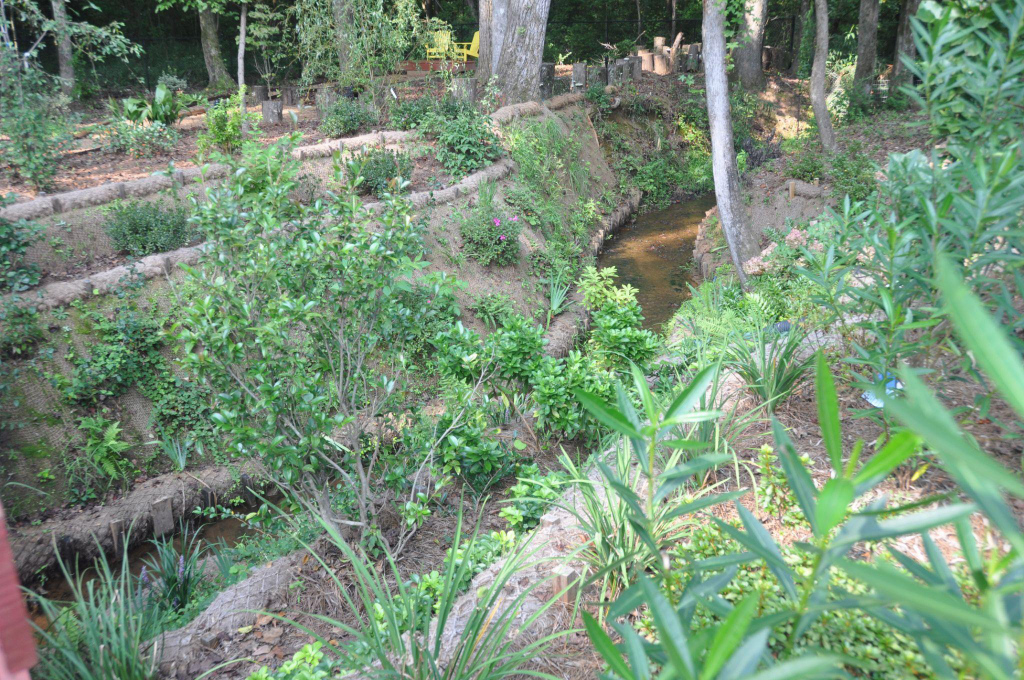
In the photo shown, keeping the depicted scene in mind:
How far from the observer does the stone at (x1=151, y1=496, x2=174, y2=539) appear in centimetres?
493

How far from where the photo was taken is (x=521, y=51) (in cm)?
1048

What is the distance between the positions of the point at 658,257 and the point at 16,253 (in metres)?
7.76

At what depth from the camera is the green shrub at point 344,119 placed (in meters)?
8.74

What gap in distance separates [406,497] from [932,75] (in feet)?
11.0

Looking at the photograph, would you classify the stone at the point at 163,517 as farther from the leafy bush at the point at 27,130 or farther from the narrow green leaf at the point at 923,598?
the narrow green leaf at the point at 923,598

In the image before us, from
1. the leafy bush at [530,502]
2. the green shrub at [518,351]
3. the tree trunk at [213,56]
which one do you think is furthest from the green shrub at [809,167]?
the tree trunk at [213,56]

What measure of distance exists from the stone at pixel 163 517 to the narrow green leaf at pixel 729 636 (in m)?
4.95

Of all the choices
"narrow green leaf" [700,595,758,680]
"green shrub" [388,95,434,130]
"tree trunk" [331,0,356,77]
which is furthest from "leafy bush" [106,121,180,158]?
"narrow green leaf" [700,595,758,680]

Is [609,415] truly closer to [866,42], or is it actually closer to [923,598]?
[923,598]

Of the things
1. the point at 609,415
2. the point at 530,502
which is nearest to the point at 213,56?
the point at 530,502

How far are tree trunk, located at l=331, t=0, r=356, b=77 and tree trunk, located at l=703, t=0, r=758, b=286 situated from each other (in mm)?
4878

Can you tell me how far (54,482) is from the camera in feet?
16.0

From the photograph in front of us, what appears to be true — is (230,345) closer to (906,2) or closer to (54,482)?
(54,482)

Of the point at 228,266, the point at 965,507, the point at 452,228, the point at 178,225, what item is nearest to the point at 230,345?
the point at 228,266
